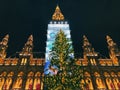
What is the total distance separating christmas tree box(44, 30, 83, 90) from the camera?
2328 centimetres

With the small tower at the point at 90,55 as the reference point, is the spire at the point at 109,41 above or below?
above

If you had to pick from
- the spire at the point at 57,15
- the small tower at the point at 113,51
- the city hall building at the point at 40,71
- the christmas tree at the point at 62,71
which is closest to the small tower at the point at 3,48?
the city hall building at the point at 40,71

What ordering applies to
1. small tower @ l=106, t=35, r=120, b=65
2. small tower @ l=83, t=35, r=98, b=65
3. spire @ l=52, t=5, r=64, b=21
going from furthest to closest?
spire @ l=52, t=5, r=64, b=21 < small tower @ l=106, t=35, r=120, b=65 < small tower @ l=83, t=35, r=98, b=65

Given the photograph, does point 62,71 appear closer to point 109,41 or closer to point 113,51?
point 113,51

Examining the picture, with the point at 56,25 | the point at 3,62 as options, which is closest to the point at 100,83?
the point at 3,62

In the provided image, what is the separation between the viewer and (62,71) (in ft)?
80.6

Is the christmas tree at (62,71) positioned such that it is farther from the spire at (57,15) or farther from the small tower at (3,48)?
the spire at (57,15)

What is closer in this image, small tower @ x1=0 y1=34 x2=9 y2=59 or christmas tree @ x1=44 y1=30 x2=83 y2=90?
christmas tree @ x1=44 y1=30 x2=83 y2=90

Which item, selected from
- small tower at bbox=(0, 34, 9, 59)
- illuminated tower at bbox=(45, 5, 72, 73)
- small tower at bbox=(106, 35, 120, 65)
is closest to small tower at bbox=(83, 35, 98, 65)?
small tower at bbox=(106, 35, 120, 65)

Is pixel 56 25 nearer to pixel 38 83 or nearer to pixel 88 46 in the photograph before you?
pixel 88 46

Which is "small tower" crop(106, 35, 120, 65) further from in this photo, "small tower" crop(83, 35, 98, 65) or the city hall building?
"small tower" crop(83, 35, 98, 65)

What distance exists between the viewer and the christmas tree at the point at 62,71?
23.3m

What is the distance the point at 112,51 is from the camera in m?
47.3

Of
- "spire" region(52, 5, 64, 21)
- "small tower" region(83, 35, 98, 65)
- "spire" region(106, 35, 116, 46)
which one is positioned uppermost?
"spire" region(52, 5, 64, 21)
